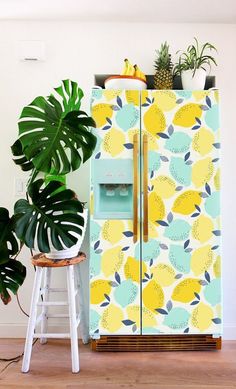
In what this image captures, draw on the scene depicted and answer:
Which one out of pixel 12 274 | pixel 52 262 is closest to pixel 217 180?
pixel 52 262

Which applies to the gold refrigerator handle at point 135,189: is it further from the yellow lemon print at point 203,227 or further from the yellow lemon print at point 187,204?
the yellow lemon print at point 203,227

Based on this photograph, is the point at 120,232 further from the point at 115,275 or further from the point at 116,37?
the point at 116,37

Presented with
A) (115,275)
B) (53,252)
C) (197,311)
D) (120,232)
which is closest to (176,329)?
(197,311)

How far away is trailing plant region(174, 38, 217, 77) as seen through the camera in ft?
7.09

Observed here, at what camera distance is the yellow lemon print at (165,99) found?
6.70 ft

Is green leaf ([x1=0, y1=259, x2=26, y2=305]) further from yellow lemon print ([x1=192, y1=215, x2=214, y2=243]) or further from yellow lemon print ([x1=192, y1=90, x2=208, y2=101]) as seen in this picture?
yellow lemon print ([x1=192, y1=90, x2=208, y2=101])

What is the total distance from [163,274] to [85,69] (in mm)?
1633

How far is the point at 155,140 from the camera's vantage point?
2.04 metres

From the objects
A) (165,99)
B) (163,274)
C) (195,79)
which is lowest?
(163,274)

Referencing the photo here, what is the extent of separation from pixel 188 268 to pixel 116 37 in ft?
5.94

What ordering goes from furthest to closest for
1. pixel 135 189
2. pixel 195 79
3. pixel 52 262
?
pixel 195 79, pixel 135 189, pixel 52 262

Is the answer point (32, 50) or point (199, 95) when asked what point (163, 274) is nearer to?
point (199, 95)

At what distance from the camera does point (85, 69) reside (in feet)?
7.77

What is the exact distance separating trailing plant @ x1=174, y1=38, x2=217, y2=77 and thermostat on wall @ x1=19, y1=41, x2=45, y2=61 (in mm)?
1025
